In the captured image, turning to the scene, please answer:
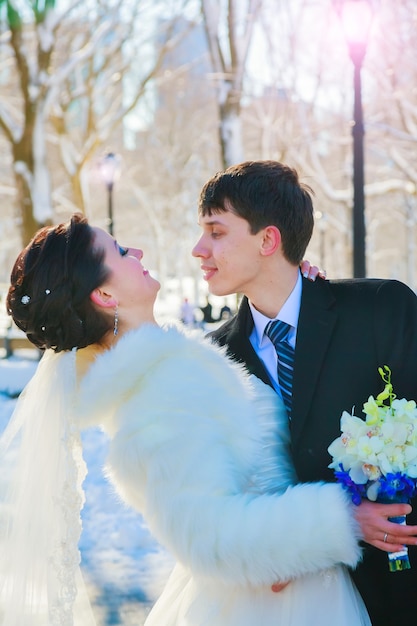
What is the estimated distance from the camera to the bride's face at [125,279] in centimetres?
302

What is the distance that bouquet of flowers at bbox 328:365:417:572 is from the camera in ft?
8.32

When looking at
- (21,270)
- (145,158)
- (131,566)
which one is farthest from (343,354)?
(145,158)

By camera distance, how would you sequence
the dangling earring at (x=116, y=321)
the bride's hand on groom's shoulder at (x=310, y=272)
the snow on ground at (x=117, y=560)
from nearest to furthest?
1. the dangling earring at (x=116, y=321)
2. the bride's hand on groom's shoulder at (x=310, y=272)
3. the snow on ground at (x=117, y=560)

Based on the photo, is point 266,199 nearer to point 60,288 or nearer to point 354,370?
point 354,370

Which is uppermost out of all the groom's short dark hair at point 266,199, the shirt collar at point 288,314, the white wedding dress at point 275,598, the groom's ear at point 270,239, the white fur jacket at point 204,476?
the groom's short dark hair at point 266,199

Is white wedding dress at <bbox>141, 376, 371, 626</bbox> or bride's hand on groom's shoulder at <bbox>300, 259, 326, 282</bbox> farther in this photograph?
bride's hand on groom's shoulder at <bbox>300, 259, 326, 282</bbox>

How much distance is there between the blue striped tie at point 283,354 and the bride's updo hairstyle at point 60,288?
0.63 m

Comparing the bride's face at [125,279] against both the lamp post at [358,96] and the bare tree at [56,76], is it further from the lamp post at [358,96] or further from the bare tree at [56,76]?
the bare tree at [56,76]

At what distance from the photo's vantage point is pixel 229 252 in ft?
10.5

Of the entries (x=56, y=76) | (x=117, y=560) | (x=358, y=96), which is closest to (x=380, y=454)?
(x=117, y=560)

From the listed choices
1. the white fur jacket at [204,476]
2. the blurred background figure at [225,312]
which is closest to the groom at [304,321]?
the white fur jacket at [204,476]

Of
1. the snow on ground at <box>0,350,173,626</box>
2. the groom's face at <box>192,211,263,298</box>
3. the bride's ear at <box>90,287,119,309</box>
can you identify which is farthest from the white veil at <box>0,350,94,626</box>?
the snow on ground at <box>0,350,173,626</box>

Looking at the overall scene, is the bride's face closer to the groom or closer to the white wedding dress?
the groom

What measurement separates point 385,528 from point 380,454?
22 cm
